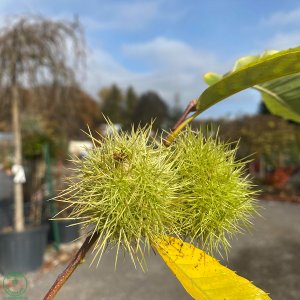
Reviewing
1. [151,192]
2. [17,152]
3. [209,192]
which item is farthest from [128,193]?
[17,152]

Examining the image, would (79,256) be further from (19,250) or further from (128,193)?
(19,250)

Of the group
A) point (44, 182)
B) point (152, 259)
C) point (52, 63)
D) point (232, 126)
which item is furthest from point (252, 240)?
point (232, 126)

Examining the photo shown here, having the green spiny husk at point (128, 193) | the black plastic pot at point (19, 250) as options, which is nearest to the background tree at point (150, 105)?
the black plastic pot at point (19, 250)

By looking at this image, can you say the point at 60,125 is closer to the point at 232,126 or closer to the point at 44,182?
the point at 44,182

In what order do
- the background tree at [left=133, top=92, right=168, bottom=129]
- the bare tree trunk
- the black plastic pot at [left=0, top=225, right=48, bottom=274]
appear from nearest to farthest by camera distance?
the black plastic pot at [left=0, top=225, right=48, bottom=274], the bare tree trunk, the background tree at [left=133, top=92, right=168, bottom=129]

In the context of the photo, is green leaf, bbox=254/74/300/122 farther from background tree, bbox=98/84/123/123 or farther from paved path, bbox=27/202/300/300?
background tree, bbox=98/84/123/123

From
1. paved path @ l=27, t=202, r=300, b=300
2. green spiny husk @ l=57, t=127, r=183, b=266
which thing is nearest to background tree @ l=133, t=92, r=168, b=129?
paved path @ l=27, t=202, r=300, b=300
